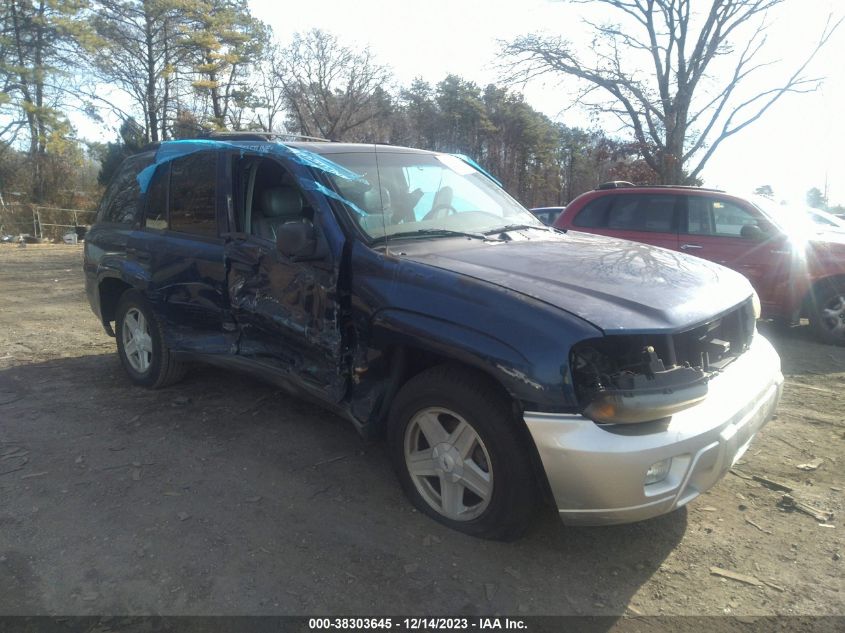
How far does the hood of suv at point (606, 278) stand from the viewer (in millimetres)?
2609

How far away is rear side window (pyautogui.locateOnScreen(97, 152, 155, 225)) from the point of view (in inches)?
198

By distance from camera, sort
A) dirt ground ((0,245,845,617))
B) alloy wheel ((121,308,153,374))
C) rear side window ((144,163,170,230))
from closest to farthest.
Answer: dirt ground ((0,245,845,617))
rear side window ((144,163,170,230))
alloy wheel ((121,308,153,374))

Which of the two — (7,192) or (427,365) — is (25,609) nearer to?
(427,365)

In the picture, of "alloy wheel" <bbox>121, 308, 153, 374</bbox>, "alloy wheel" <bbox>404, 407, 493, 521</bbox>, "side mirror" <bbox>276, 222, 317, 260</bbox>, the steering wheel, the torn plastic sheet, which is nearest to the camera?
"alloy wheel" <bbox>404, 407, 493, 521</bbox>

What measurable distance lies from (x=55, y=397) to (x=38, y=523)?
82.2 inches

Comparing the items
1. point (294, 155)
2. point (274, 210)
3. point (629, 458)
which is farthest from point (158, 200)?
point (629, 458)

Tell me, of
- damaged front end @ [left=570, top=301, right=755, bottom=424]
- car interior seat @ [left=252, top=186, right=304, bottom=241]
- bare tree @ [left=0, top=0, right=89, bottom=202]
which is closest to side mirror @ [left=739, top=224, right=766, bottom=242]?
damaged front end @ [left=570, top=301, right=755, bottom=424]

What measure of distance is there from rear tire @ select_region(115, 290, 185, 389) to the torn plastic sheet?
1.18 m

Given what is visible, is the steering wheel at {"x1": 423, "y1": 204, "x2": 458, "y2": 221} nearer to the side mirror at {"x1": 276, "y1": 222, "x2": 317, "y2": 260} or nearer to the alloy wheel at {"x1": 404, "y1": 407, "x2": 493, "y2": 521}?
the side mirror at {"x1": 276, "y1": 222, "x2": 317, "y2": 260}

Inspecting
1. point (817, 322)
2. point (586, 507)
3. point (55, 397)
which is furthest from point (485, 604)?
point (817, 322)

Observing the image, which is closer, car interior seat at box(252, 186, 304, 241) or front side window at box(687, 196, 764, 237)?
car interior seat at box(252, 186, 304, 241)

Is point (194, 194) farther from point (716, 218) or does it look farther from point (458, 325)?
point (716, 218)

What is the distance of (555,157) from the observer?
38.9 metres

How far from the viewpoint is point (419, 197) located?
383 cm
